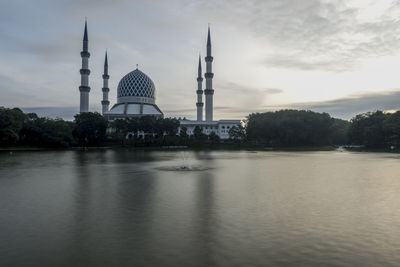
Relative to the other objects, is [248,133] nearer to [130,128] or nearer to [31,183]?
[130,128]

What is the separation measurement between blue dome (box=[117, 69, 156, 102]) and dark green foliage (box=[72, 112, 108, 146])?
3596 cm

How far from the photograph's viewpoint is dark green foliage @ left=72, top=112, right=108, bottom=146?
2418 inches

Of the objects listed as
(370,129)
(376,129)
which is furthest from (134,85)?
(376,129)

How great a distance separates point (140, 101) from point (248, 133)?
3751 centimetres

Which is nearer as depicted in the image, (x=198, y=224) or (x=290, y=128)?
(x=198, y=224)

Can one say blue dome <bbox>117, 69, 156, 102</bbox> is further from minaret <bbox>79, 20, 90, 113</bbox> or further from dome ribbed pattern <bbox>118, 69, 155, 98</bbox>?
minaret <bbox>79, 20, 90, 113</bbox>

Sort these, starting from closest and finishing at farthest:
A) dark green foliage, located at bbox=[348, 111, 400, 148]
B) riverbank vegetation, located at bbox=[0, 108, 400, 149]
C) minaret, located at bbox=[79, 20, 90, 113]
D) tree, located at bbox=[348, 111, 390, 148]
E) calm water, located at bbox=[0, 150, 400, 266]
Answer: calm water, located at bbox=[0, 150, 400, 266], riverbank vegetation, located at bbox=[0, 108, 400, 149], dark green foliage, located at bbox=[348, 111, 400, 148], tree, located at bbox=[348, 111, 390, 148], minaret, located at bbox=[79, 20, 90, 113]

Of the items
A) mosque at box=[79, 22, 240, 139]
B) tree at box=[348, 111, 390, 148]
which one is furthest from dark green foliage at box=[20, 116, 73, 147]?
tree at box=[348, 111, 390, 148]

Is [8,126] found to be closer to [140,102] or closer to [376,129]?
[140,102]

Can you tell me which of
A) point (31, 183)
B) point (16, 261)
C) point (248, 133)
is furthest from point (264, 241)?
point (248, 133)

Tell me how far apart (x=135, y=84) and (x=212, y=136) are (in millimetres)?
34219

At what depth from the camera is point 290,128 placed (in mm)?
A: 71562

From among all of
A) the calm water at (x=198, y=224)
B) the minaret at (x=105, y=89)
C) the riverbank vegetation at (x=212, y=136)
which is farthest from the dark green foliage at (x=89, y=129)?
the calm water at (x=198, y=224)

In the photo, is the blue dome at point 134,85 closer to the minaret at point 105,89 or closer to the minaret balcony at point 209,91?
the minaret at point 105,89
